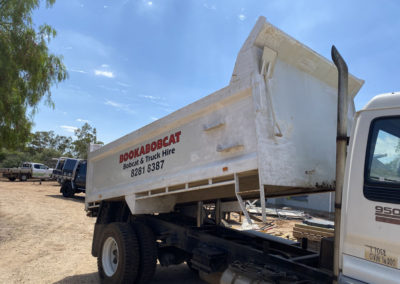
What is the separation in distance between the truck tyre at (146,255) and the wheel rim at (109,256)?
2.07 feet

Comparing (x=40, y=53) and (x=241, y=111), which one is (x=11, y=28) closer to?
(x=40, y=53)

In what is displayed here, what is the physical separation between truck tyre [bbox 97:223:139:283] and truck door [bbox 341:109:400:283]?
10.4 ft

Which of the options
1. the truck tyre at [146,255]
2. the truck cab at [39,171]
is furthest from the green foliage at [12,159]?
the truck tyre at [146,255]

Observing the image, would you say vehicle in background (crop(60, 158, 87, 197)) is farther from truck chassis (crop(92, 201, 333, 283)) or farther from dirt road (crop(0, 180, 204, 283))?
truck chassis (crop(92, 201, 333, 283))

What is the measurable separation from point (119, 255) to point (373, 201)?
3.79 meters

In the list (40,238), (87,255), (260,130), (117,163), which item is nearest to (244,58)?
(260,130)

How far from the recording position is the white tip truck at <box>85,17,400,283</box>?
96.8 inches

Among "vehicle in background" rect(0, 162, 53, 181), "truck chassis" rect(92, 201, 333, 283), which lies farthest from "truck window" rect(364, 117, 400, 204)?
"vehicle in background" rect(0, 162, 53, 181)

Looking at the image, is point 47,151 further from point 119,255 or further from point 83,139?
point 119,255

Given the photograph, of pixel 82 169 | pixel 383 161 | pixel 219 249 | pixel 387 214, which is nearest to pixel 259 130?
pixel 383 161

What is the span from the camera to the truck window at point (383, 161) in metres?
2.36

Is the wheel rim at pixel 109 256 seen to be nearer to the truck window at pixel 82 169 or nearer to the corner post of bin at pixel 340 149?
the corner post of bin at pixel 340 149

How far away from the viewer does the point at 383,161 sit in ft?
8.00

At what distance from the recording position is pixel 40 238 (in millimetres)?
8508
